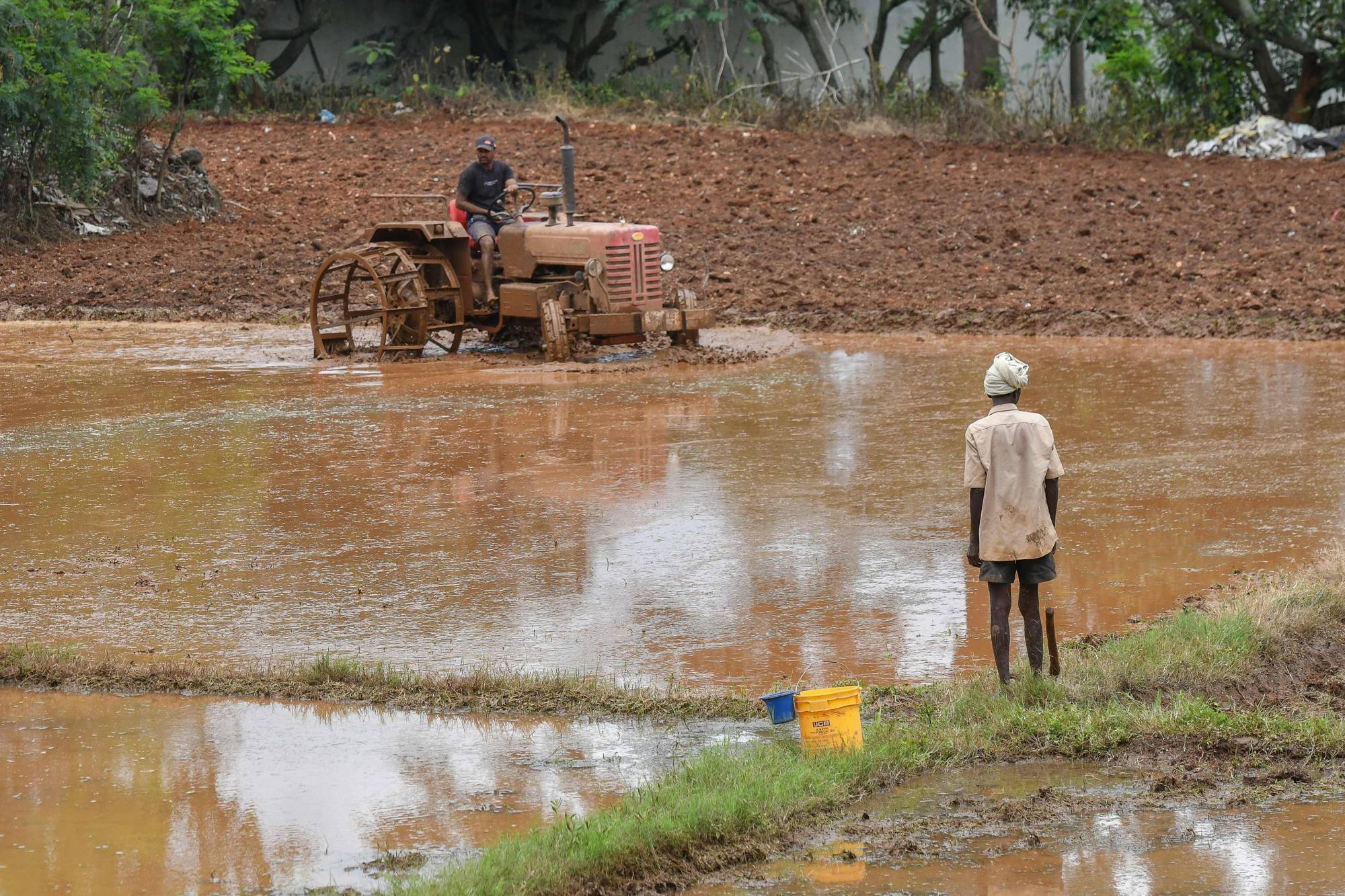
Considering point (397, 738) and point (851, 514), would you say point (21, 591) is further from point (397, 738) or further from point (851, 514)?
point (851, 514)

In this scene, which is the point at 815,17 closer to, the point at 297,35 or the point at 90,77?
the point at 297,35

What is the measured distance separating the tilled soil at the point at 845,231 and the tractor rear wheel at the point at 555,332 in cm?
214

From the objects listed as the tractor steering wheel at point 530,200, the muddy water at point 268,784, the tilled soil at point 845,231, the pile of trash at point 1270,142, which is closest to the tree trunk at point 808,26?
the tilled soil at point 845,231

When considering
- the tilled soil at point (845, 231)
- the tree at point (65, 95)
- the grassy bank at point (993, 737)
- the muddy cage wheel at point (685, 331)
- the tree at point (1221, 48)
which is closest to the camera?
the grassy bank at point (993, 737)

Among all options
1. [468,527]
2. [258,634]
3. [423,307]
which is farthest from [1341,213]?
[258,634]

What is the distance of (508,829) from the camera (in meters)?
5.45

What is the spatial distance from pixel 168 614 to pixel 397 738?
2.24m

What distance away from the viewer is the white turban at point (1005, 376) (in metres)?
6.80

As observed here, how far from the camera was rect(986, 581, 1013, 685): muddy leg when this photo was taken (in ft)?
22.0

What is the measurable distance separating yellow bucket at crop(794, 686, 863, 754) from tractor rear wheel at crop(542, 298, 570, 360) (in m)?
10.5

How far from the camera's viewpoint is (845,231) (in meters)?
22.6

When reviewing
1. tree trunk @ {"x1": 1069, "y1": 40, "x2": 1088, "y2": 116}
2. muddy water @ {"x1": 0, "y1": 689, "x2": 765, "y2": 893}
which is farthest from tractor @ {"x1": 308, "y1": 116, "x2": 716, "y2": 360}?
tree trunk @ {"x1": 1069, "y1": 40, "x2": 1088, "y2": 116}

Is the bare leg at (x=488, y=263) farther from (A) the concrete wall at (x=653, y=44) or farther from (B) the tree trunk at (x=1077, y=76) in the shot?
(A) the concrete wall at (x=653, y=44)

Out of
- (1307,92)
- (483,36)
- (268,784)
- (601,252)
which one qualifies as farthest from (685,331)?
(483,36)
